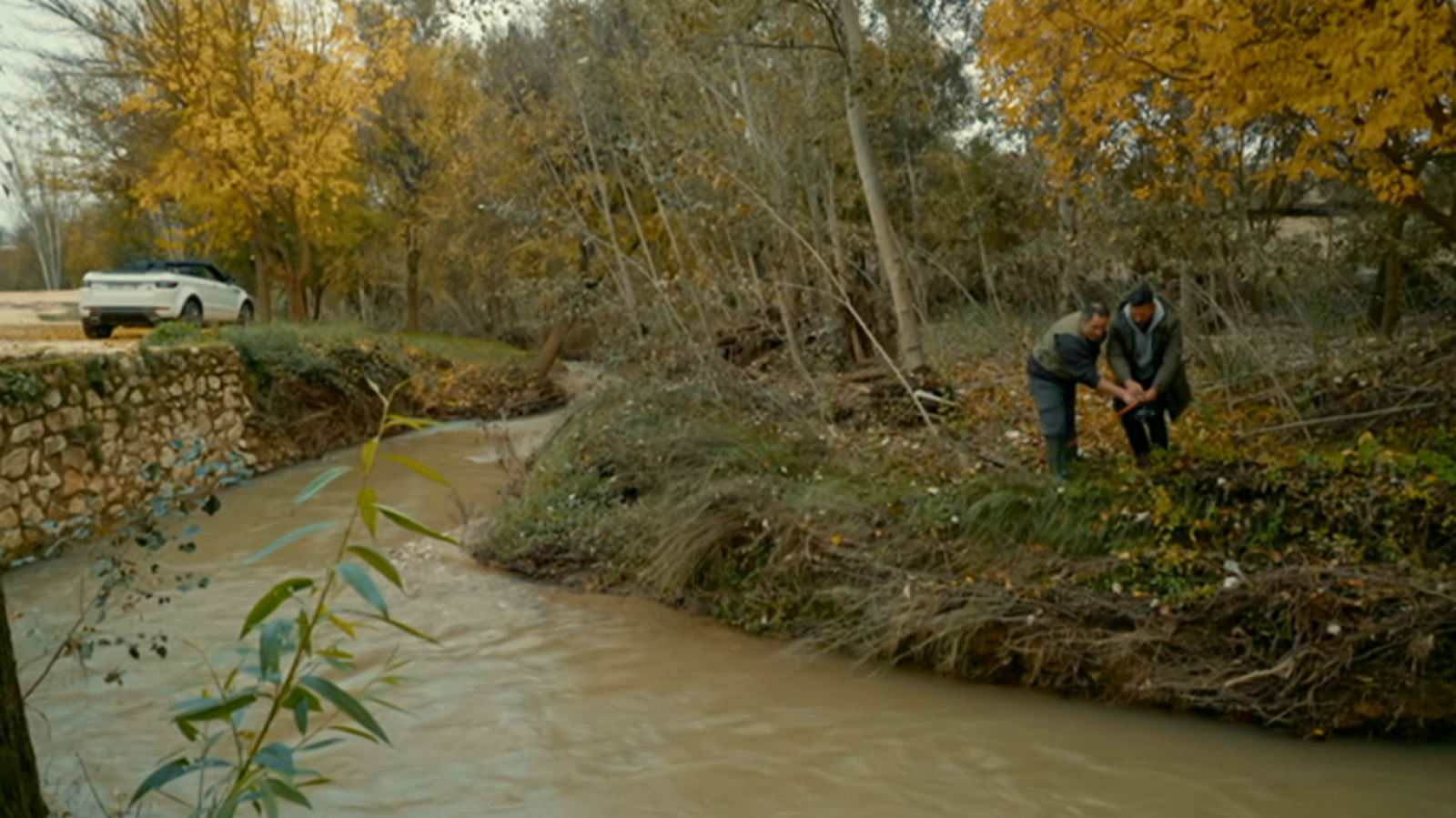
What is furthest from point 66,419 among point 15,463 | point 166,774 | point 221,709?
point 221,709

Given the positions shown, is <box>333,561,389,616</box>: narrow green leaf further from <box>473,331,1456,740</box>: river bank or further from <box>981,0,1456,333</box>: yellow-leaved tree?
<box>981,0,1456,333</box>: yellow-leaved tree

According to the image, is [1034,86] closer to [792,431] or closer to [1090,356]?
[1090,356]

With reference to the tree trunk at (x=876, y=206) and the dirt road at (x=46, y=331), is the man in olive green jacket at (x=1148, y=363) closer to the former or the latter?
the tree trunk at (x=876, y=206)

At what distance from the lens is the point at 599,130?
50.1ft

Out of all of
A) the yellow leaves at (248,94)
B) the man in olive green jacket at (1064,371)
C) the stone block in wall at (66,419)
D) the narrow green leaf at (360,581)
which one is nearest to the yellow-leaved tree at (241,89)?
the yellow leaves at (248,94)

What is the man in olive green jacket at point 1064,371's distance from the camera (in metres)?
7.87

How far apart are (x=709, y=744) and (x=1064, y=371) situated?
143 inches

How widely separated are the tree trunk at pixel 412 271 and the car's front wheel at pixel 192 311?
8.98 metres

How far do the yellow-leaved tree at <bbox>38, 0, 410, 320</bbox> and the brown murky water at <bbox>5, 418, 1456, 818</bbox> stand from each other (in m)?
13.9

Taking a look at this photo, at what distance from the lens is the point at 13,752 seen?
106 inches

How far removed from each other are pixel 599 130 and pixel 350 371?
571 centimetres

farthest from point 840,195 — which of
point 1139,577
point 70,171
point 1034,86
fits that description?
point 70,171

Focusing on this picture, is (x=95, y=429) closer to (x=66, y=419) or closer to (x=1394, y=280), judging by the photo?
(x=66, y=419)

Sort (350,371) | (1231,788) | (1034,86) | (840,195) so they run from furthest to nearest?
1. (840,195)
2. (350,371)
3. (1034,86)
4. (1231,788)
